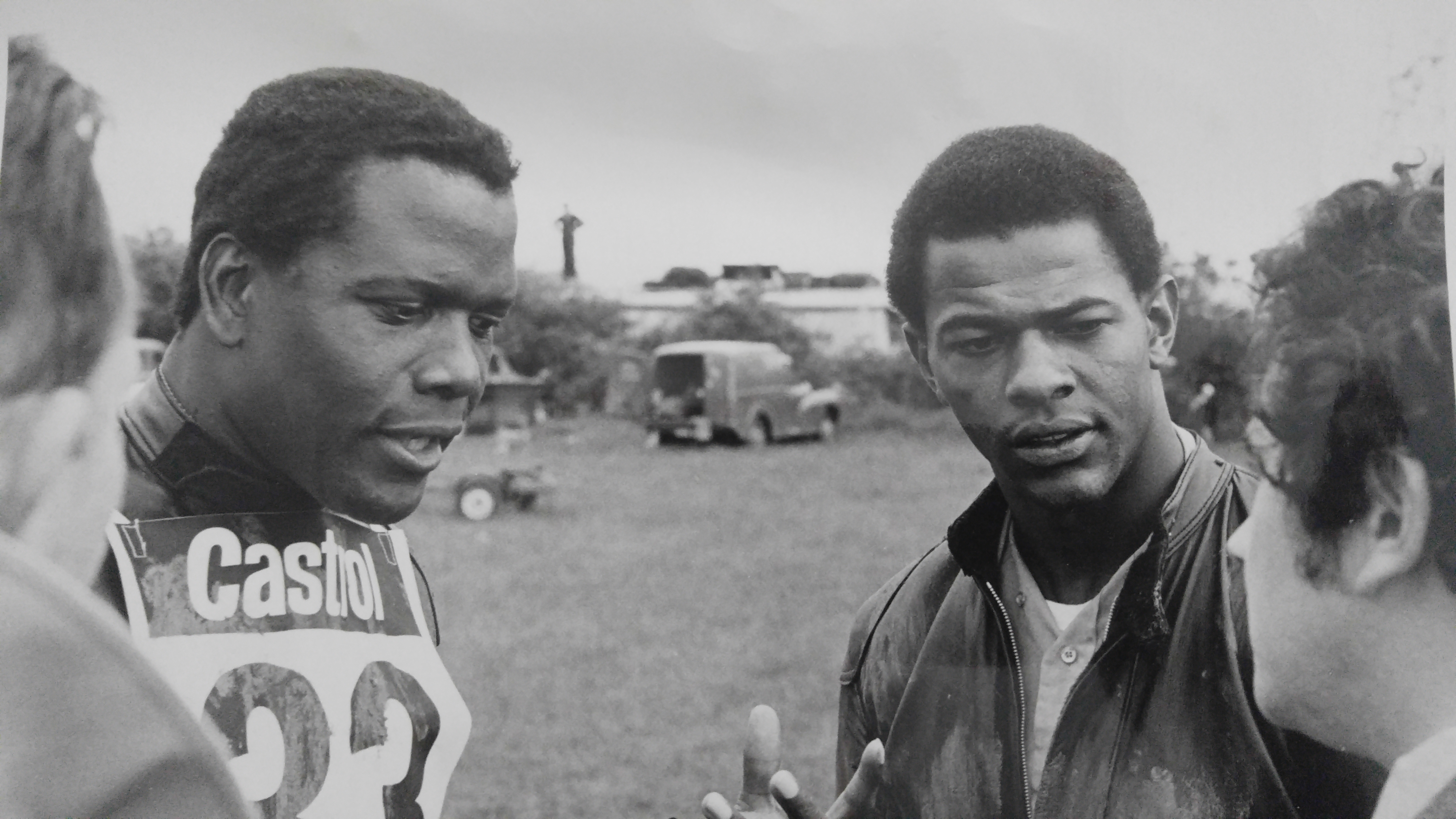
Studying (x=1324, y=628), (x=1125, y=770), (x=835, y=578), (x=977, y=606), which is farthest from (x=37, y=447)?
(x=1324, y=628)

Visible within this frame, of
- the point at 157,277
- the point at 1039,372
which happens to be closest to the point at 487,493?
the point at 157,277

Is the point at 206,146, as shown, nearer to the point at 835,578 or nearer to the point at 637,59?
the point at 637,59

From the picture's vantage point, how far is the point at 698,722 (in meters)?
1.98

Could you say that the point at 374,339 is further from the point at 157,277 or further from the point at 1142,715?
the point at 1142,715

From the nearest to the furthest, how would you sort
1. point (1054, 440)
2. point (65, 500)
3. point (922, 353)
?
point (65, 500) < point (1054, 440) < point (922, 353)

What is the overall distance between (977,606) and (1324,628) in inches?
21.4

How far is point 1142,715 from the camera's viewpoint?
1.81 m

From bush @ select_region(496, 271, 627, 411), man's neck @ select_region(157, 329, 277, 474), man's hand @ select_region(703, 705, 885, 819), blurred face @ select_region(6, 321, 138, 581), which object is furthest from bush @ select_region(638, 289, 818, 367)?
blurred face @ select_region(6, 321, 138, 581)

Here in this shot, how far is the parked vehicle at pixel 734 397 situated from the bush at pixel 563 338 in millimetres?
95

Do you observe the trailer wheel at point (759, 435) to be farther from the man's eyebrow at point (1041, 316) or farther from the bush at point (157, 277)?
the bush at point (157, 277)

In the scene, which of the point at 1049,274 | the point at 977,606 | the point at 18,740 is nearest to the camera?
the point at 18,740

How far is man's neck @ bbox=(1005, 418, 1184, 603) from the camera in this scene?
1.85 metres

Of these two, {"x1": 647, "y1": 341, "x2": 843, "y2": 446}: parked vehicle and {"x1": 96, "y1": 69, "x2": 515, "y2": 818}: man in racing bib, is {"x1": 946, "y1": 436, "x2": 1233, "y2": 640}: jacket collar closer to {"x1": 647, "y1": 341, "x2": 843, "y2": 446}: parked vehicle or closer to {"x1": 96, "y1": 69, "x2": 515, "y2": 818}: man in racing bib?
{"x1": 647, "y1": 341, "x2": 843, "y2": 446}: parked vehicle

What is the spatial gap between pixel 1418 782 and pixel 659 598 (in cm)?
124
